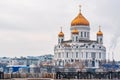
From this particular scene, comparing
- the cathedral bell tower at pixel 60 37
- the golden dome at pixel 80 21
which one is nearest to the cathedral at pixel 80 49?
the golden dome at pixel 80 21

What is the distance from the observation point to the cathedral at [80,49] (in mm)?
125625

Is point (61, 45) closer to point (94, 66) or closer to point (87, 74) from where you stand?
point (94, 66)

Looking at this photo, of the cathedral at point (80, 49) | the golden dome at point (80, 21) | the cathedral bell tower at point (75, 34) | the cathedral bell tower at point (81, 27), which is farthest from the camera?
the cathedral bell tower at point (81, 27)

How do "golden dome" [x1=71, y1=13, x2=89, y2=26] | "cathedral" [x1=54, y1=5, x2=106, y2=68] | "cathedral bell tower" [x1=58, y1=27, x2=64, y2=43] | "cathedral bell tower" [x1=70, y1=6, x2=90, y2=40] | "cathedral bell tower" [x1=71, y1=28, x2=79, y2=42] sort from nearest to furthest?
"cathedral" [x1=54, y1=5, x2=106, y2=68], "cathedral bell tower" [x1=71, y1=28, x2=79, y2=42], "golden dome" [x1=71, y1=13, x2=89, y2=26], "cathedral bell tower" [x1=70, y1=6, x2=90, y2=40], "cathedral bell tower" [x1=58, y1=27, x2=64, y2=43]

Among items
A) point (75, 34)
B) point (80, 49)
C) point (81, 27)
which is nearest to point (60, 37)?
point (81, 27)

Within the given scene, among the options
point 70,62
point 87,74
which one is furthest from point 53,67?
point 87,74

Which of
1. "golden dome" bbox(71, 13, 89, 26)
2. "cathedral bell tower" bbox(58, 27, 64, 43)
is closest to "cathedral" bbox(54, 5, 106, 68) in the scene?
"golden dome" bbox(71, 13, 89, 26)

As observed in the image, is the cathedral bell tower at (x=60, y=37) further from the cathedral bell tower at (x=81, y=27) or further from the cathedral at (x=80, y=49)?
the cathedral bell tower at (x=81, y=27)

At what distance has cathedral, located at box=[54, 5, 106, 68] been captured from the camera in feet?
412

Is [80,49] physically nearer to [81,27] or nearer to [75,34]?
[75,34]

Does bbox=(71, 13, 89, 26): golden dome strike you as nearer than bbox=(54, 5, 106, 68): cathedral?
No

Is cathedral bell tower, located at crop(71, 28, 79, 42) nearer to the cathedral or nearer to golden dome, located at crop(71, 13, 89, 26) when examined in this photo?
the cathedral

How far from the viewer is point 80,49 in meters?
126

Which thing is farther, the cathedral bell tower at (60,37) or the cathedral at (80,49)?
the cathedral bell tower at (60,37)
